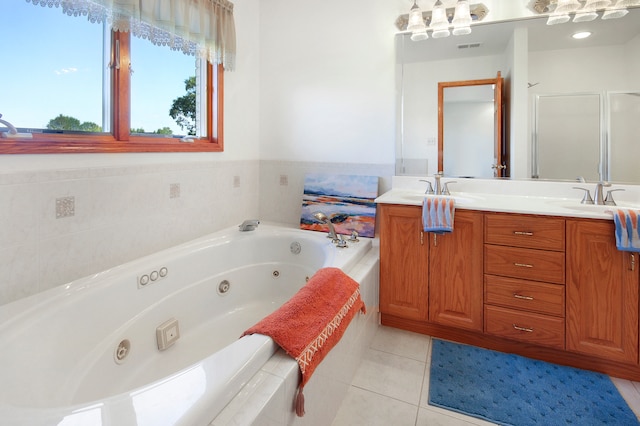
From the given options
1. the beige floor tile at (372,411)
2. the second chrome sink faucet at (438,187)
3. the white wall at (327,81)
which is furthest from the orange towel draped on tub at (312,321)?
the white wall at (327,81)

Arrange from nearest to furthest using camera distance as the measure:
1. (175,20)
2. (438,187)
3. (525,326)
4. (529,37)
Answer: (525,326)
(175,20)
(529,37)
(438,187)

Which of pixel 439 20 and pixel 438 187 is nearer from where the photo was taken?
pixel 439 20

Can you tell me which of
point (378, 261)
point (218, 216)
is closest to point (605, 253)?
point (378, 261)

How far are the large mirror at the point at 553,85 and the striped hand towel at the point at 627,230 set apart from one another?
0.59m

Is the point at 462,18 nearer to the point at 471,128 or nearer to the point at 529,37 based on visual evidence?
the point at 529,37

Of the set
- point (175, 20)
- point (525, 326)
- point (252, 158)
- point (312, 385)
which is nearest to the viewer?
point (312, 385)

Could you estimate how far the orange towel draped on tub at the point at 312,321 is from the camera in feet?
3.91

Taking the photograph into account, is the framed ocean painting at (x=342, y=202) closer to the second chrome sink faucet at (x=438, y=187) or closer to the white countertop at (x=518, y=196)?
the white countertop at (x=518, y=196)

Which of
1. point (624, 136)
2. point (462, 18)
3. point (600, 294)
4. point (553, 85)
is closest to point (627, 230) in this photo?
point (600, 294)

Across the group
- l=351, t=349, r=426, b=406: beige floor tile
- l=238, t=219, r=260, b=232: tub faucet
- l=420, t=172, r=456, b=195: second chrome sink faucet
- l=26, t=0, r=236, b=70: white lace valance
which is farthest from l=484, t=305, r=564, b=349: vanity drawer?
l=26, t=0, r=236, b=70: white lace valance

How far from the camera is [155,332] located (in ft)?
5.89

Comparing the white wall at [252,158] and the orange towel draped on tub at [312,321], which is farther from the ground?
the white wall at [252,158]

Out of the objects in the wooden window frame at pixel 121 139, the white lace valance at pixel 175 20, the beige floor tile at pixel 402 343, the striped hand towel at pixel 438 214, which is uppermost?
the white lace valance at pixel 175 20

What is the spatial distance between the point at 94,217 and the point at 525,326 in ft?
7.58
